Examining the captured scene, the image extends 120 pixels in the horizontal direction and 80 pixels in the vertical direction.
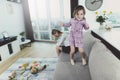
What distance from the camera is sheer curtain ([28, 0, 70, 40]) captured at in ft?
13.9

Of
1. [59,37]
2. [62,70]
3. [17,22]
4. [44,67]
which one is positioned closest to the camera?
[62,70]

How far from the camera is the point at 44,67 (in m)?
2.56

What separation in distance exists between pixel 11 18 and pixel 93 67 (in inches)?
135

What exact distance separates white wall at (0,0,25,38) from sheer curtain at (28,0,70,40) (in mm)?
461

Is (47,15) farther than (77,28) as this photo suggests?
Yes

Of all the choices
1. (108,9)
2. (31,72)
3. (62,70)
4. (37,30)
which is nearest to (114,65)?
(62,70)

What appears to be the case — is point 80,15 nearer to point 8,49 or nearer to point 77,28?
point 77,28

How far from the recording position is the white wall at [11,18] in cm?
349

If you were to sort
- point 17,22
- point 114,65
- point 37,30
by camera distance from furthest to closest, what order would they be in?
point 37,30, point 17,22, point 114,65

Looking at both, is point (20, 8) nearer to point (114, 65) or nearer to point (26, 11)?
point (26, 11)

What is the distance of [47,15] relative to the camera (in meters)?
4.44

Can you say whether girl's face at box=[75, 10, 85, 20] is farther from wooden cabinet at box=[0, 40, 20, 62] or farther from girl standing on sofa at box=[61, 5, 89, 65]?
wooden cabinet at box=[0, 40, 20, 62]

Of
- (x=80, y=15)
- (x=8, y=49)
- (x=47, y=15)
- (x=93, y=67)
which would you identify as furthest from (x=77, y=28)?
(x=47, y=15)

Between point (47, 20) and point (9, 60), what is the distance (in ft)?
6.67
